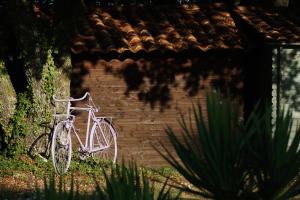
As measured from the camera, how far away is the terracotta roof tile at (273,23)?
1231 cm

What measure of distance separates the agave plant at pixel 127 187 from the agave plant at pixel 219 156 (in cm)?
13

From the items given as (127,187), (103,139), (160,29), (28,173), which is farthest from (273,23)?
(127,187)

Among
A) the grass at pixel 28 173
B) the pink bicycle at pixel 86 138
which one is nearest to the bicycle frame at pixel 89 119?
the pink bicycle at pixel 86 138

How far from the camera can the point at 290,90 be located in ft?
40.3

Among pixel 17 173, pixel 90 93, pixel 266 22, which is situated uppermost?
pixel 266 22

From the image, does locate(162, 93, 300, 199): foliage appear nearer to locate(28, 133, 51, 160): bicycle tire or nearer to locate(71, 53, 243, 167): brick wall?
locate(28, 133, 51, 160): bicycle tire

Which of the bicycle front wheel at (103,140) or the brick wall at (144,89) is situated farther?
the brick wall at (144,89)

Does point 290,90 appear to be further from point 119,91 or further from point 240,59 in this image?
point 119,91

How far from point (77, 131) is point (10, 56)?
2037 millimetres

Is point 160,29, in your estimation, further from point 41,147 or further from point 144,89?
point 41,147

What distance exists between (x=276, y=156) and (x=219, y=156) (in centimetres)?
19

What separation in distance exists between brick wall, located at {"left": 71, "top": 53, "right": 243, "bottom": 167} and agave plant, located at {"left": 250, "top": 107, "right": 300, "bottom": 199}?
10.0 metres

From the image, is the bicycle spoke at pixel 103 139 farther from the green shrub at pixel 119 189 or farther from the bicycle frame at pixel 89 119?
the green shrub at pixel 119 189

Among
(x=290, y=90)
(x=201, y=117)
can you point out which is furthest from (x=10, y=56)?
(x=201, y=117)
